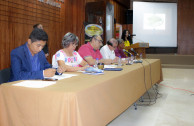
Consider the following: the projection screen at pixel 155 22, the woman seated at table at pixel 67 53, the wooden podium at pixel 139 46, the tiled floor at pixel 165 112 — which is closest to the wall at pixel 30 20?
the woman seated at table at pixel 67 53

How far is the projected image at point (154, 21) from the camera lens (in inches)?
366

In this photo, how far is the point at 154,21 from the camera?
9359mm

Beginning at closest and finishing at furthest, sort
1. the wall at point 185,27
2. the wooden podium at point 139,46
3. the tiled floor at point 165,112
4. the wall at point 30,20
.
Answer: the tiled floor at point 165,112 → the wall at point 30,20 → the wooden podium at point 139,46 → the wall at point 185,27

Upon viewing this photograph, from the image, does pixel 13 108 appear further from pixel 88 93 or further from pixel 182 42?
pixel 182 42

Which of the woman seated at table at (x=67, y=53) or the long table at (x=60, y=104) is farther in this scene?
the woman seated at table at (x=67, y=53)

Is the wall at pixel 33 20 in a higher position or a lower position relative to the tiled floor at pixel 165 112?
higher

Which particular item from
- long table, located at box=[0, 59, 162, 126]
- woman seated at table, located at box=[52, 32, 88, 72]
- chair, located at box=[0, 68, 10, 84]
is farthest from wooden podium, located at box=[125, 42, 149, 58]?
chair, located at box=[0, 68, 10, 84]

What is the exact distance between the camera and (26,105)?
1490 millimetres

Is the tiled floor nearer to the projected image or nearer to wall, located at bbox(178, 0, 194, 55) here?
the projected image

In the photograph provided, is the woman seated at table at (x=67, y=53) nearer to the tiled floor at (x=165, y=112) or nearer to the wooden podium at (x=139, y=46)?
the tiled floor at (x=165, y=112)

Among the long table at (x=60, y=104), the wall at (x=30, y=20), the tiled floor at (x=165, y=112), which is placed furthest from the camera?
the wall at (x=30, y=20)

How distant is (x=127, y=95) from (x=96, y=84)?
790mm

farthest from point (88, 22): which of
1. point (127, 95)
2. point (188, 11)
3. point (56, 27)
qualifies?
point (188, 11)

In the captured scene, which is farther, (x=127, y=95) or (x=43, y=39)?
(x=127, y=95)
